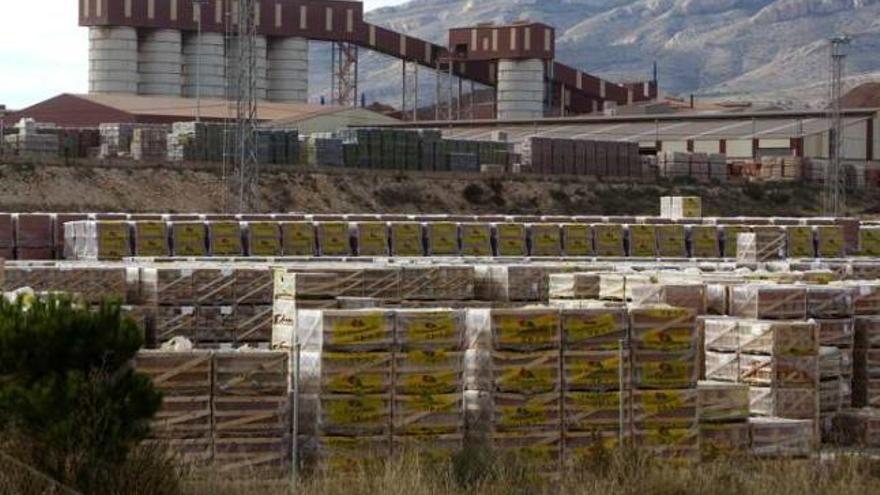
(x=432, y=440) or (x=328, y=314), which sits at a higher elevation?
(x=328, y=314)

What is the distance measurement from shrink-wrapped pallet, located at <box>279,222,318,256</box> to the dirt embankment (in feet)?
73.1

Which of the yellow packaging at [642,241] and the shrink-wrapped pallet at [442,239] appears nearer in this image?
the shrink-wrapped pallet at [442,239]

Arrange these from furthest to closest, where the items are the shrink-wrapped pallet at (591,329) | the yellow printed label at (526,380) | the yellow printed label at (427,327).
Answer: the shrink-wrapped pallet at (591,329) < the yellow printed label at (526,380) < the yellow printed label at (427,327)

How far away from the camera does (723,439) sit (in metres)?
18.8

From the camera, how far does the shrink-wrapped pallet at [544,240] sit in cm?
3775

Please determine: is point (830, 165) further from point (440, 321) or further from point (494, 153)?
point (440, 321)

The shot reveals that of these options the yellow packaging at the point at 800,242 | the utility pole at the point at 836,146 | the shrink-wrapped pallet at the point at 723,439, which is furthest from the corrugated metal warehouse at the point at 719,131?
the shrink-wrapped pallet at the point at 723,439

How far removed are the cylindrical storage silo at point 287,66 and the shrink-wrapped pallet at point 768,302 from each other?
67.8 m

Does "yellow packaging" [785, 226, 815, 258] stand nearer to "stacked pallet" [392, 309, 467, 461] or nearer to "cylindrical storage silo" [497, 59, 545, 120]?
"stacked pallet" [392, 309, 467, 461]

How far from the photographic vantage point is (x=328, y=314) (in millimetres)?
17141

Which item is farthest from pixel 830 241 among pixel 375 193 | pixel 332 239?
pixel 375 193

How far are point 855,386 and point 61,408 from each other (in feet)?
39.2

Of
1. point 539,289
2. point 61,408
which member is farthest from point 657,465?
point 539,289

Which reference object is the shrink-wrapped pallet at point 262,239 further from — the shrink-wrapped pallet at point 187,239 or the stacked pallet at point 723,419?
the stacked pallet at point 723,419
